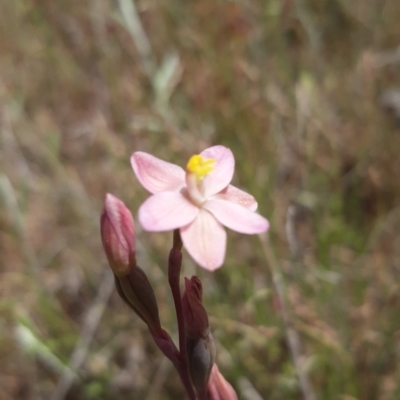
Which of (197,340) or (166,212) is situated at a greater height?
(166,212)

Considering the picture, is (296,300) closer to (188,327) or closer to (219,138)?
(219,138)

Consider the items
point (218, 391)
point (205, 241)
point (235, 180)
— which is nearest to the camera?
point (205, 241)

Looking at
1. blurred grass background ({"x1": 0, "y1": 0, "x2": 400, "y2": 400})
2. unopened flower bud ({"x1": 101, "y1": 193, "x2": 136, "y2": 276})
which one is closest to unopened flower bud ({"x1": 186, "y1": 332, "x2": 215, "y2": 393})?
unopened flower bud ({"x1": 101, "y1": 193, "x2": 136, "y2": 276})

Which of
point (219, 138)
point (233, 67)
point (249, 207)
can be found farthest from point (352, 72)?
point (249, 207)

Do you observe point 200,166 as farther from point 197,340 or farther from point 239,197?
point 197,340

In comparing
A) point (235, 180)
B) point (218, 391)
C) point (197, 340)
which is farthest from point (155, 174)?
point (235, 180)

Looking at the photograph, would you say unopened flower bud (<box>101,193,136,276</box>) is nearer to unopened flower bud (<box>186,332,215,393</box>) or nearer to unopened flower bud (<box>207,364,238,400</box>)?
unopened flower bud (<box>186,332,215,393</box>)
